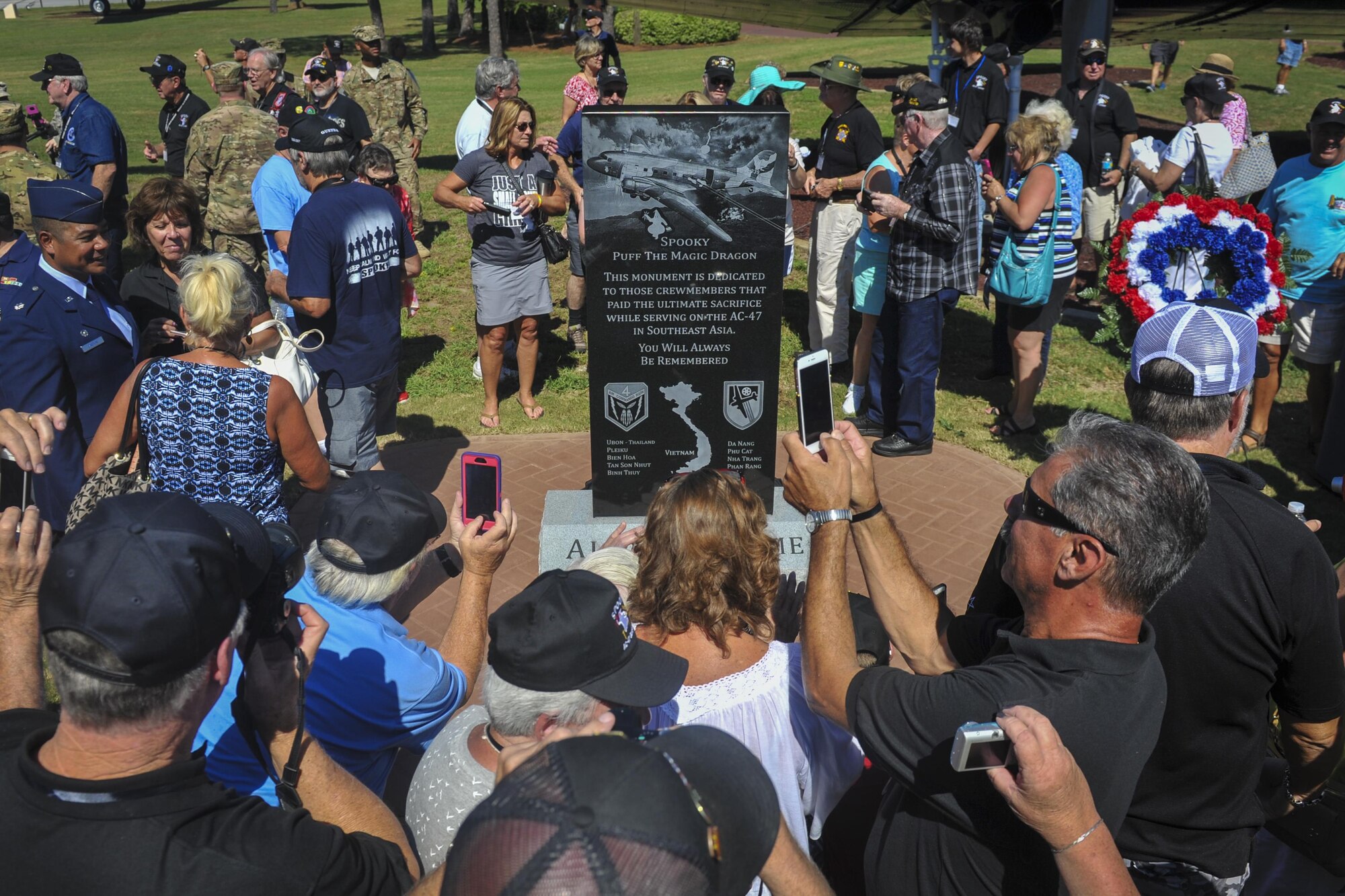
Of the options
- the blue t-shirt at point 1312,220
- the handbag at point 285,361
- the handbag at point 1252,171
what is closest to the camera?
the handbag at point 285,361

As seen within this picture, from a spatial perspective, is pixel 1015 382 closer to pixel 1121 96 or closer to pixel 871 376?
pixel 871 376

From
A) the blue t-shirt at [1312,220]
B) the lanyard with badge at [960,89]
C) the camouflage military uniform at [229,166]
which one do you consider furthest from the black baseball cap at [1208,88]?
the camouflage military uniform at [229,166]

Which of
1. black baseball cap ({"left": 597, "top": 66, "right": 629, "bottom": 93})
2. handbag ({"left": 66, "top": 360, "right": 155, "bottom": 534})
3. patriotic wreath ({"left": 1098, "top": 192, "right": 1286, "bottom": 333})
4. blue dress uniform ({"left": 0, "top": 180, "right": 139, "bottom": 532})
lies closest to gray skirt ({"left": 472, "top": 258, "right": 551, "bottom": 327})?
black baseball cap ({"left": 597, "top": 66, "right": 629, "bottom": 93})

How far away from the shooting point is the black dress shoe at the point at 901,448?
23.9 ft

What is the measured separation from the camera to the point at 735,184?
4984 mm

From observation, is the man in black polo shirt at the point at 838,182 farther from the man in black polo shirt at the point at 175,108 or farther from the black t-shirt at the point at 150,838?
the black t-shirt at the point at 150,838

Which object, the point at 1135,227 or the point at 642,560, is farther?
the point at 1135,227

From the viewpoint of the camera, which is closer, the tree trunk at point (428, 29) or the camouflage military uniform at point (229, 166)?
the camouflage military uniform at point (229, 166)

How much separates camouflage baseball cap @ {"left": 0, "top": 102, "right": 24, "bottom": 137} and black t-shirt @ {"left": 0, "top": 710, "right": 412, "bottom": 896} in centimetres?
714

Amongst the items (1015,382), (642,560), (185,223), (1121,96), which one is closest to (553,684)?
(642,560)

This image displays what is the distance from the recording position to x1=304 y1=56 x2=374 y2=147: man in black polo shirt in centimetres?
970

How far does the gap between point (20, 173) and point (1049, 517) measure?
7564 mm

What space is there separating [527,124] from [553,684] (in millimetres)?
5331

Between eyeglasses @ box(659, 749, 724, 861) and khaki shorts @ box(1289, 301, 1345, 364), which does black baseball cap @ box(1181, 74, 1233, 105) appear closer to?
khaki shorts @ box(1289, 301, 1345, 364)
